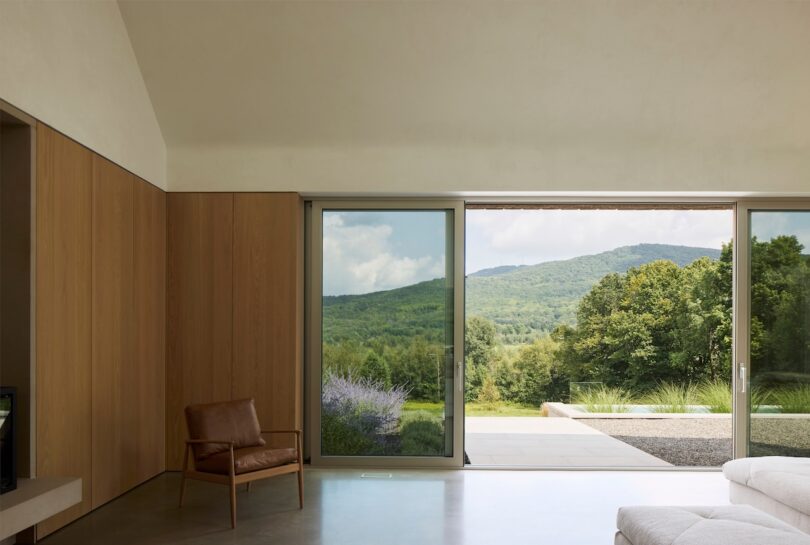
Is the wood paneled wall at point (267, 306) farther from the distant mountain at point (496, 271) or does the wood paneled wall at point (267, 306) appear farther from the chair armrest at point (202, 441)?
the distant mountain at point (496, 271)

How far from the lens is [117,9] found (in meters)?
5.22

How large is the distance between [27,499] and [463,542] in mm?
2498

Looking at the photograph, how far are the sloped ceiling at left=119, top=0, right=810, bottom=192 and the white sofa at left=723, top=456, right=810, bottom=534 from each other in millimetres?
2630

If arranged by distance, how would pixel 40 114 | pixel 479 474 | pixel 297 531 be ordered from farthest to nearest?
pixel 479 474 < pixel 297 531 < pixel 40 114

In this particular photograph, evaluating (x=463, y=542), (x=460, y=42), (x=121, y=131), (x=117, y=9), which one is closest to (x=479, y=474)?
(x=463, y=542)

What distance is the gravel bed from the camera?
7.89 m

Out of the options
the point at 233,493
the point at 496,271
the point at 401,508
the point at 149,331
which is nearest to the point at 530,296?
the point at 496,271

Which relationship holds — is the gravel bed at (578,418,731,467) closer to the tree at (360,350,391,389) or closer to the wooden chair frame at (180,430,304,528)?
the tree at (360,350,391,389)

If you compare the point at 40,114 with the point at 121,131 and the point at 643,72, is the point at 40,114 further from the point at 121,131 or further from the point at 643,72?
the point at 643,72

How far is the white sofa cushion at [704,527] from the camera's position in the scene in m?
2.98

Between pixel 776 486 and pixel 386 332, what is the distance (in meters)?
3.49

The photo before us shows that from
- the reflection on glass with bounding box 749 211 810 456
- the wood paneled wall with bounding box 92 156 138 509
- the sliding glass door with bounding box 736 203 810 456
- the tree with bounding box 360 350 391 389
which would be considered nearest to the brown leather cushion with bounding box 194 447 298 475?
the wood paneled wall with bounding box 92 156 138 509

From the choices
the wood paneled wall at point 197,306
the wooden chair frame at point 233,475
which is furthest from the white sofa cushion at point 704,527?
the wood paneled wall at point 197,306

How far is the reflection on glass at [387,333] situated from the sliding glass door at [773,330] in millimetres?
2801
